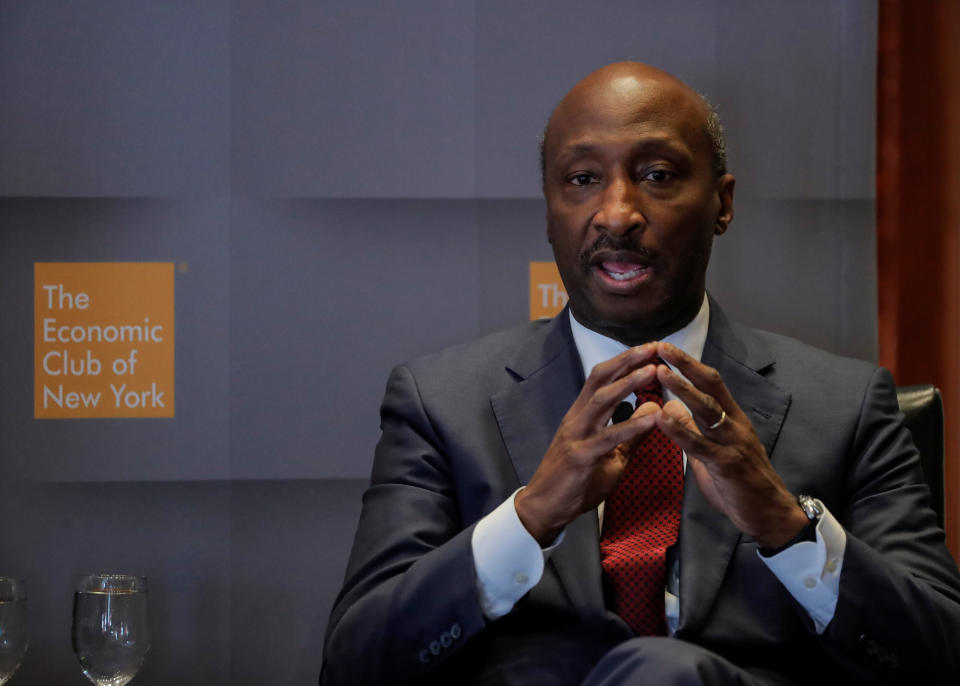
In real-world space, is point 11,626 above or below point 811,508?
below

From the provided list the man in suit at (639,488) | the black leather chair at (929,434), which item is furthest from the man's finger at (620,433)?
the black leather chair at (929,434)

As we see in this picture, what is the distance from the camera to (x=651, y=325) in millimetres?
1895

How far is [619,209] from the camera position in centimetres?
179

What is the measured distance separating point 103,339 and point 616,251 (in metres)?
1.30

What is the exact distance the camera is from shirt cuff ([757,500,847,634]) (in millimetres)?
1557

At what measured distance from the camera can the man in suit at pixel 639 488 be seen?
1557mm

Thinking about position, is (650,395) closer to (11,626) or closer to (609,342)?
(609,342)

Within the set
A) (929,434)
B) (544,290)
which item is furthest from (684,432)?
(544,290)

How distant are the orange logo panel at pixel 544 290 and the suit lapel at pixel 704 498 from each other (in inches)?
24.9

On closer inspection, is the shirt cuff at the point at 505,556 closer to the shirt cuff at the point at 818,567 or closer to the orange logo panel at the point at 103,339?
the shirt cuff at the point at 818,567

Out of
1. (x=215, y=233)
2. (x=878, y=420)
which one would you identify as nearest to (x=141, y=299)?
(x=215, y=233)

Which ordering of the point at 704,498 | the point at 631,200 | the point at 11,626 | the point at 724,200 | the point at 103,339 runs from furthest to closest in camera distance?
the point at 103,339, the point at 11,626, the point at 724,200, the point at 631,200, the point at 704,498

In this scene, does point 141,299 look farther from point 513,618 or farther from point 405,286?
point 513,618

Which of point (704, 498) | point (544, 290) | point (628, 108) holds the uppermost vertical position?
point (628, 108)
